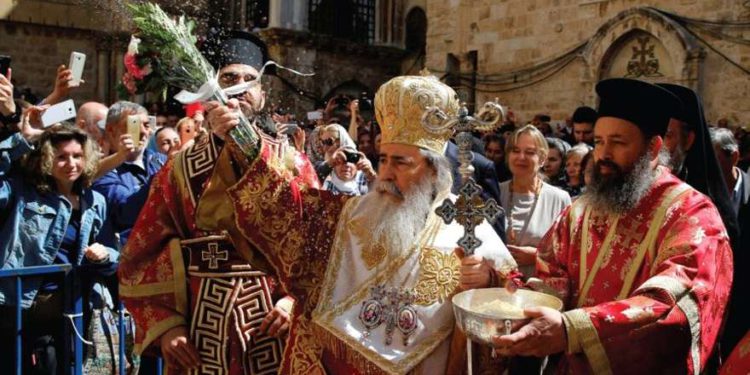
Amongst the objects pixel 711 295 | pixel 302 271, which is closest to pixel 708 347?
pixel 711 295

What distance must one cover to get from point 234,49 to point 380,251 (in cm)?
139

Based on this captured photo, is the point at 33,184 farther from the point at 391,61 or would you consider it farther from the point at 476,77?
the point at 391,61

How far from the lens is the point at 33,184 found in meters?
4.36

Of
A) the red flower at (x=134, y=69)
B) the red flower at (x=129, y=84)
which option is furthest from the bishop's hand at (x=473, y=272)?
the red flower at (x=129, y=84)

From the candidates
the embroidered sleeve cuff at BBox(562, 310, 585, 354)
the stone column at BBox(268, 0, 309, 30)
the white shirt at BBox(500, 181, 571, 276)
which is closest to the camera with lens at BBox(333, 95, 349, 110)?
the white shirt at BBox(500, 181, 571, 276)

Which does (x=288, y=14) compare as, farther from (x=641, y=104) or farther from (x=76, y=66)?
(x=641, y=104)

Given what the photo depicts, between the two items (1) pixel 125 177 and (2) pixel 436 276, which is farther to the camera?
(1) pixel 125 177

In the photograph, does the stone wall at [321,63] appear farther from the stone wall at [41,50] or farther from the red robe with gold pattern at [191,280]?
the red robe with gold pattern at [191,280]

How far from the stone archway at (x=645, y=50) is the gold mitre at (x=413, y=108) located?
31.3 feet

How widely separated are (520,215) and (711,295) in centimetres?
241

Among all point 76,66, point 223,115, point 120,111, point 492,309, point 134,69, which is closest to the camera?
point 492,309

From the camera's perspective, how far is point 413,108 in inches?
116

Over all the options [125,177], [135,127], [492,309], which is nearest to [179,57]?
[492,309]

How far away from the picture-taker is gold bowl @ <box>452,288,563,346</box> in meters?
2.30
